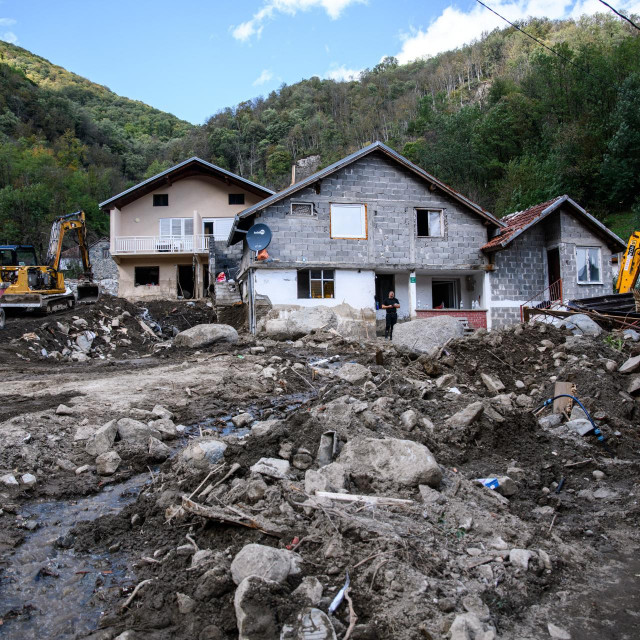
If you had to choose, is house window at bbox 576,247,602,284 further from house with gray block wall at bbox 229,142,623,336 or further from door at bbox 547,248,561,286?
door at bbox 547,248,561,286

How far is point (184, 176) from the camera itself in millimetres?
30391

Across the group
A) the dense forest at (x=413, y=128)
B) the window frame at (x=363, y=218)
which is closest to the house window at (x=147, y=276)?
the dense forest at (x=413, y=128)

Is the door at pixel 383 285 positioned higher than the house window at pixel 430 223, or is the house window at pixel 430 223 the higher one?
the house window at pixel 430 223

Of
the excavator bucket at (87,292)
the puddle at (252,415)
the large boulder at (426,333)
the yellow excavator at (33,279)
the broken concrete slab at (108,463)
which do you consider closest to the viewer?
the broken concrete slab at (108,463)

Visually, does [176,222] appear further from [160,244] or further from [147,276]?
[147,276]

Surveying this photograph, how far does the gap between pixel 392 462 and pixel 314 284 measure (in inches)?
587

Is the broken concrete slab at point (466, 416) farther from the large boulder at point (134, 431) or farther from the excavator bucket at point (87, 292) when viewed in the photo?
the excavator bucket at point (87, 292)

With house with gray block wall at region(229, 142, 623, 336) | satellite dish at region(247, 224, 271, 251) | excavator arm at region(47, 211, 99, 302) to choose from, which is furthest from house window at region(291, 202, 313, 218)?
excavator arm at region(47, 211, 99, 302)

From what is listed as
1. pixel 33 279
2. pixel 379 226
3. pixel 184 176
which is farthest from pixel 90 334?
pixel 184 176

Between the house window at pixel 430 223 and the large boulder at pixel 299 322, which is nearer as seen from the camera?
the large boulder at pixel 299 322

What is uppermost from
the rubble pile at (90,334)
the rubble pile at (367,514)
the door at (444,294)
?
the door at (444,294)

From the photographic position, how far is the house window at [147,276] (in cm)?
3112

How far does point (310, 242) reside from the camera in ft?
65.5

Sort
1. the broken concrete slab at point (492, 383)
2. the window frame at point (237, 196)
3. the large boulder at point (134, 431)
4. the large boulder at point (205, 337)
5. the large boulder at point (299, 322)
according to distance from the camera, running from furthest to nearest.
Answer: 1. the window frame at point (237, 196)
2. the large boulder at point (299, 322)
3. the large boulder at point (205, 337)
4. the broken concrete slab at point (492, 383)
5. the large boulder at point (134, 431)
